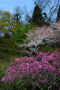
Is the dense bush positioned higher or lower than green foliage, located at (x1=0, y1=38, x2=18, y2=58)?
higher

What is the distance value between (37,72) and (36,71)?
57 millimetres

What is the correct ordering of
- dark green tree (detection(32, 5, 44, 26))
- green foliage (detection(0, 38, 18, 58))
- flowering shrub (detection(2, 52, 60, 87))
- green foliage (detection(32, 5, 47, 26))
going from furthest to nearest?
dark green tree (detection(32, 5, 44, 26)), green foliage (detection(32, 5, 47, 26)), green foliage (detection(0, 38, 18, 58)), flowering shrub (detection(2, 52, 60, 87))

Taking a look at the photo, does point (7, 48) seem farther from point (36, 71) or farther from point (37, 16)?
point (36, 71)

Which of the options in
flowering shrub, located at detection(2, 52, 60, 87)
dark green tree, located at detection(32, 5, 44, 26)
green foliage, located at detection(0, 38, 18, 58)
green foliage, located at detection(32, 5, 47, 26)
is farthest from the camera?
dark green tree, located at detection(32, 5, 44, 26)

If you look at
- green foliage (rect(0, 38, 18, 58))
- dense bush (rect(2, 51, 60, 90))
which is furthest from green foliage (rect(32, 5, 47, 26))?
dense bush (rect(2, 51, 60, 90))

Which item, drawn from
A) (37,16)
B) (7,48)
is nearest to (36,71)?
(7,48)

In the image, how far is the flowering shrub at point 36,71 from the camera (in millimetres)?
6266

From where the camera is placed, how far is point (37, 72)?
20.9 feet

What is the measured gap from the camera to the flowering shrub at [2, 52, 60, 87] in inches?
247

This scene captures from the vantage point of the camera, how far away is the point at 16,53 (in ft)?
63.9

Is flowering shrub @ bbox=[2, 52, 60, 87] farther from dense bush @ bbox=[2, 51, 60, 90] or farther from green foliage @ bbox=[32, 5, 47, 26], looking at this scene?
green foliage @ bbox=[32, 5, 47, 26]

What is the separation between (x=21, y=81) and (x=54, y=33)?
14.2 m

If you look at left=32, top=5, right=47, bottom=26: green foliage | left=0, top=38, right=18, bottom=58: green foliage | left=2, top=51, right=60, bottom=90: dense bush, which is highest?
left=2, top=51, right=60, bottom=90: dense bush

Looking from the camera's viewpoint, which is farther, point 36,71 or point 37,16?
point 37,16
